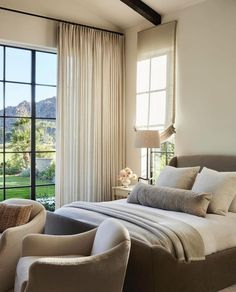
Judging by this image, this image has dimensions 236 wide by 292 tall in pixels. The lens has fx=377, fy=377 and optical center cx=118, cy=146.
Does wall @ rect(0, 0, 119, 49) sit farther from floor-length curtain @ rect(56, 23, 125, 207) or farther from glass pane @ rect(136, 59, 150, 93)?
glass pane @ rect(136, 59, 150, 93)

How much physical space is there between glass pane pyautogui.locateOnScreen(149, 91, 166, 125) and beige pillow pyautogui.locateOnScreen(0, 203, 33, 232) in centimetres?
261

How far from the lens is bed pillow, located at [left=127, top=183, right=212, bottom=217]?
3646 millimetres

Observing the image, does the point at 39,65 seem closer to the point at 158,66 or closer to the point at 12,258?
the point at 158,66

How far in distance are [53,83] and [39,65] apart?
0.34 metres

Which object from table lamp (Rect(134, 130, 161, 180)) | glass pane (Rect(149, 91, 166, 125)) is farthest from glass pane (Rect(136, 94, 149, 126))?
table lamp (Rect(134, 130, 161, 180))

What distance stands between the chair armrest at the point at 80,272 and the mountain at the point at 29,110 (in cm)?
339

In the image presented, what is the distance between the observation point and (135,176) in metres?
5.69

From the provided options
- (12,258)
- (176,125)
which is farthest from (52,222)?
(176,125)

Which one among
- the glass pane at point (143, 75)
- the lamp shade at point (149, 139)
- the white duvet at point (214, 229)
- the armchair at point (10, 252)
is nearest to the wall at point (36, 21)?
the glass pane at point (143, 75)

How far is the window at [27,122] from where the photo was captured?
5344mm

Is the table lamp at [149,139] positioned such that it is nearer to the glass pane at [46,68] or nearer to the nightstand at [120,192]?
the nightstand at [120,192]

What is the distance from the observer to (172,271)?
2930 mm

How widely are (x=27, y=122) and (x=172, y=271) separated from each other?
3405mm

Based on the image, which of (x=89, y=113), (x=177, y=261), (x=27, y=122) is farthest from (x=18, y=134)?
(x=177, y=261)
